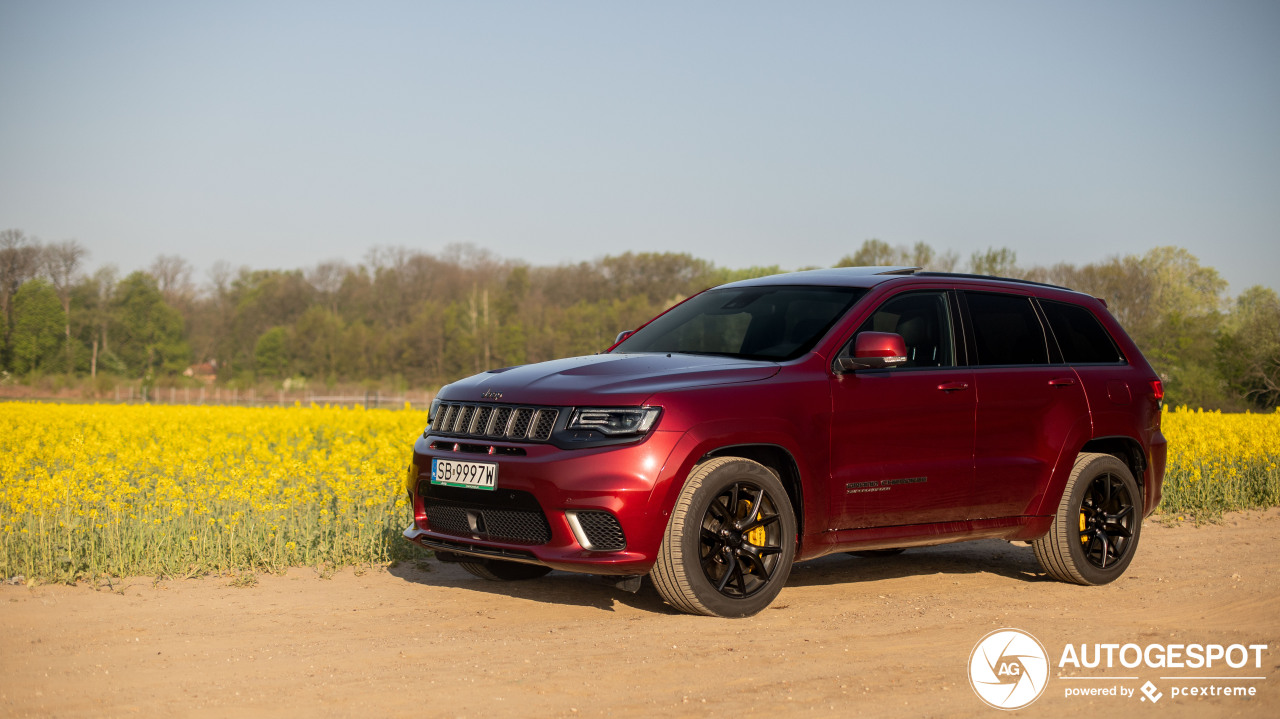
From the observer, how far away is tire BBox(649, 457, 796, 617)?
557 cm

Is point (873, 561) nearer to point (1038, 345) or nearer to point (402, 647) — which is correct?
point (1038, 345)

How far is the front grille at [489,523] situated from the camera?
5629mm

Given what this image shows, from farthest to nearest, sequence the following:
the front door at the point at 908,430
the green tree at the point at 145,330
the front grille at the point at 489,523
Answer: the green tree at the point at 145,330 < the front door at the point at 908,430 < the front grille at the point at 489,523

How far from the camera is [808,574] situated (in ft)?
25.2

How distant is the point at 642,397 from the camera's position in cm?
552

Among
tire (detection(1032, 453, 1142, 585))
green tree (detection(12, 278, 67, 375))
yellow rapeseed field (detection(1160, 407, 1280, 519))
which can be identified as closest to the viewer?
tire (detection(1032, 453, 1142, 585))

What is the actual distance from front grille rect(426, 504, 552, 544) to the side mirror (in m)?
1.87

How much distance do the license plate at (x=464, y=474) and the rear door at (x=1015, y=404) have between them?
111 inches

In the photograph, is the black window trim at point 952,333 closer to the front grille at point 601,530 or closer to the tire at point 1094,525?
the tire at point 1094,525

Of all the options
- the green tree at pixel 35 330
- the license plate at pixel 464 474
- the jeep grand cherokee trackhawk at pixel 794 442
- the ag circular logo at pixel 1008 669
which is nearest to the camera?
the ag circular logo at pixel 1008 669

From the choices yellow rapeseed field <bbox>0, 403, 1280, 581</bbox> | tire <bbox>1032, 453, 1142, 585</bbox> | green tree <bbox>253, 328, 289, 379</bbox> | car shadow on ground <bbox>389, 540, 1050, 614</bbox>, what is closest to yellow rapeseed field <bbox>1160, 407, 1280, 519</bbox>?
yellow rapeseed field <bbox>0, 403, 1280, 581</bbox>

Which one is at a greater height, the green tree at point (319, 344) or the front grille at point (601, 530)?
the green tree at point (319, 344)

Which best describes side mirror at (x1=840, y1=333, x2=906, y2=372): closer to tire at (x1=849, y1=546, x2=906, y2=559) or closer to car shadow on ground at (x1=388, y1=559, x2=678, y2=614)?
car shadow on ground at (x1=388, y1=559, x2=678, y2=614)

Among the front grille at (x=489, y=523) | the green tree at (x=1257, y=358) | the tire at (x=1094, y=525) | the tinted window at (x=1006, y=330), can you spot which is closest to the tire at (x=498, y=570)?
the front grille at (x=489, y=523)
